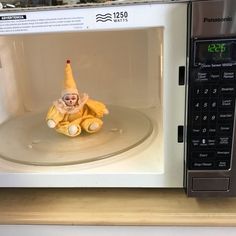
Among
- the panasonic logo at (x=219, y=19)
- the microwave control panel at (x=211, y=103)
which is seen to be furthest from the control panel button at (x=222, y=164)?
the panasonic logo at (x=219, y=19)

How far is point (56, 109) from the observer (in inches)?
28.3

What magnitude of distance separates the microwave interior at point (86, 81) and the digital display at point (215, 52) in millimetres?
274

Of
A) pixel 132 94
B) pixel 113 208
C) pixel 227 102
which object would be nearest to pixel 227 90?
pixel 227 102

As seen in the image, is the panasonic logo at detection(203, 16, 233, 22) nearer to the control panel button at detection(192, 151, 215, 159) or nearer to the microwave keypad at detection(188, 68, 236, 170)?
the microwave keypad at detection(188, 68, 236, 170)

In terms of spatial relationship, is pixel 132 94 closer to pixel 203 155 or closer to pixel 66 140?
pixel 66 140

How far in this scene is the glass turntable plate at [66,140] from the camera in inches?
25.3

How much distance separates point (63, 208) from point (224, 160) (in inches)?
12.1

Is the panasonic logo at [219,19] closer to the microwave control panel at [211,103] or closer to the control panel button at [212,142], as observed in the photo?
the microwave control panel at [211,103]

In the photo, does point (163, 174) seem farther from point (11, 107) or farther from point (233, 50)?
point (11, 107)

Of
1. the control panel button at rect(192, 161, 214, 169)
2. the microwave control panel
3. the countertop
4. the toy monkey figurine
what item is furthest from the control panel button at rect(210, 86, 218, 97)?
the toy monkey figurine

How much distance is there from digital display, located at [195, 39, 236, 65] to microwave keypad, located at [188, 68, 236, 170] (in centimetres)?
1

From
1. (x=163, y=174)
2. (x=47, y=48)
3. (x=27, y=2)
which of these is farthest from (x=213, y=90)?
(x=47, y=48)

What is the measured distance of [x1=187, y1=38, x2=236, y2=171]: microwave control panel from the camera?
0.46 metres

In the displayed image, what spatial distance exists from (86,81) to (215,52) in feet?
1.76
